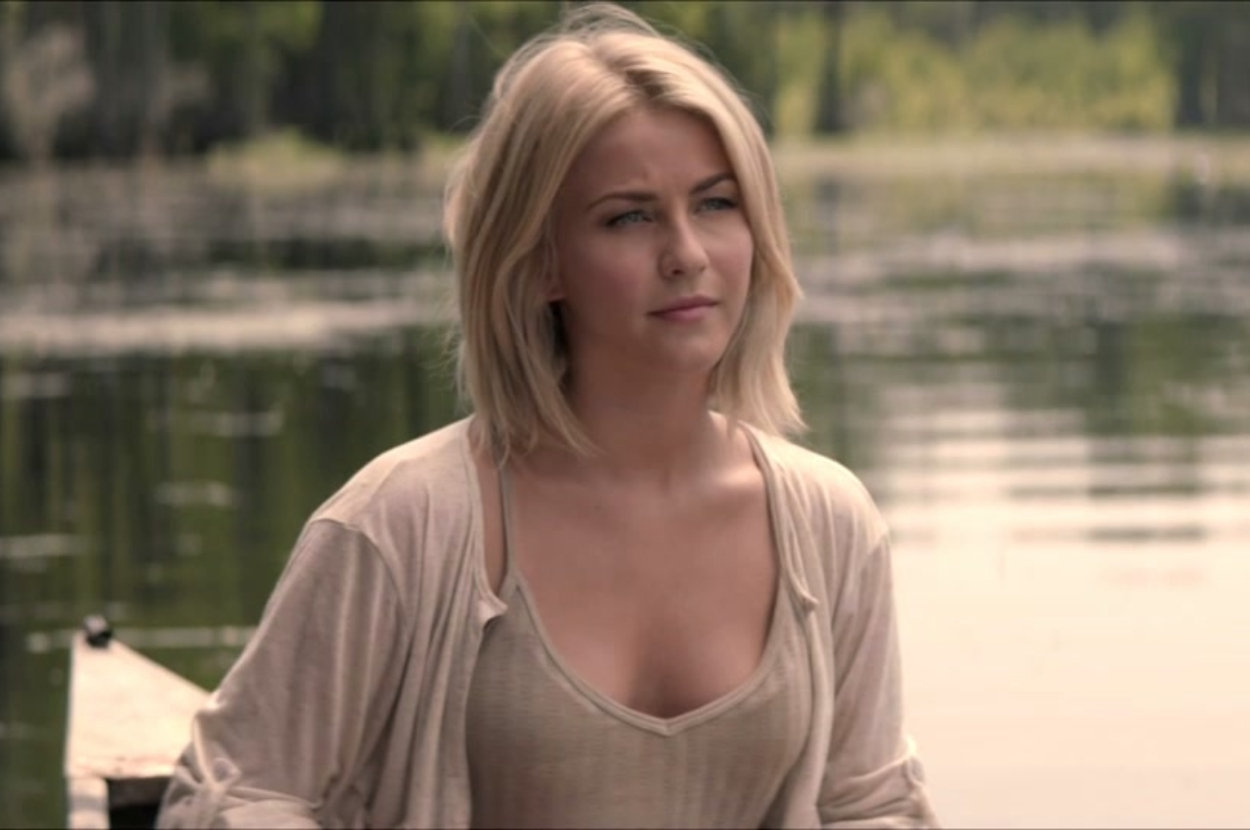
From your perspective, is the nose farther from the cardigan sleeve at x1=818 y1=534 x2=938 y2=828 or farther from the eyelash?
the cardigan sleeve at x1=818 y1=534 x2=938 y2=828

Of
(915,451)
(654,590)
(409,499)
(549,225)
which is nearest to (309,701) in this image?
(409,499)

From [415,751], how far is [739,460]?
14.6 inches

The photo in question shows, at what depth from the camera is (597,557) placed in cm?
287

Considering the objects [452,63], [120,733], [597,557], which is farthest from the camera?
[452,63]

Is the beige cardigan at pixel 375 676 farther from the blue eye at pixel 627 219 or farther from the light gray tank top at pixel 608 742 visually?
the blue eye at pixel 627 219

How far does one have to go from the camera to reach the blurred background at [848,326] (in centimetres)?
864

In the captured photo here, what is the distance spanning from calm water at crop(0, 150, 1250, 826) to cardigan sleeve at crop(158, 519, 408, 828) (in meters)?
1.06

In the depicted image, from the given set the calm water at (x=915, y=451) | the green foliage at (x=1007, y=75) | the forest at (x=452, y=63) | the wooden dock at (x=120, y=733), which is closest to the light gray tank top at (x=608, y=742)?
the calm water at (x=915, y=451)

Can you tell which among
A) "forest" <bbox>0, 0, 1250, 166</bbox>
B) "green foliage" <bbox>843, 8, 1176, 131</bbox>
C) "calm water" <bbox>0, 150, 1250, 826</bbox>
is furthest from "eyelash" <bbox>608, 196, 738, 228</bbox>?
"green foliage" <bbox>843, 8, 1176, 131</bbox>

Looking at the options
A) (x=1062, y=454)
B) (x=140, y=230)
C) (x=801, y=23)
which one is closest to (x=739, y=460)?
(x=1062, y=454)

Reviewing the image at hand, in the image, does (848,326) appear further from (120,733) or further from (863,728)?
(863,728)

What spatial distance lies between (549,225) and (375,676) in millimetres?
386

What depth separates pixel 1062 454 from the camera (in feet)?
44.3

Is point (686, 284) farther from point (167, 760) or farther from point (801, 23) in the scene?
point (801, 23)
